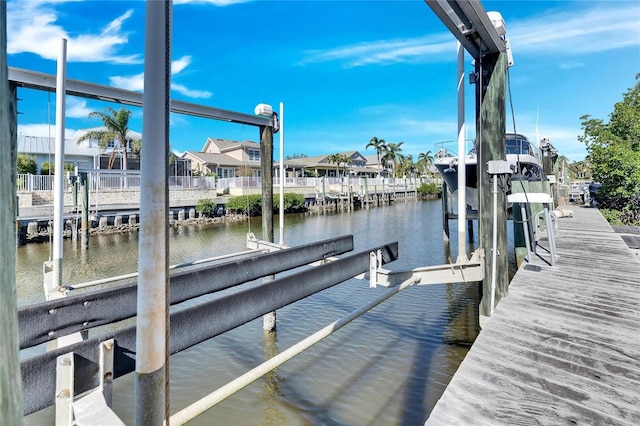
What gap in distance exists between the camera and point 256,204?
1190 inches

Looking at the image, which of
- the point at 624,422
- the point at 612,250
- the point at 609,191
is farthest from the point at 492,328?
the point at 609,191

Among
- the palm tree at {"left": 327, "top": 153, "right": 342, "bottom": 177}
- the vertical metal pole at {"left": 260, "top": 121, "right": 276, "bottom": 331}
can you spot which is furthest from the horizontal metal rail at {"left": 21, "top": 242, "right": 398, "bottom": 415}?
the palm tree at {"left": 327, "top": 153, "right": 342, "bottom": 177}

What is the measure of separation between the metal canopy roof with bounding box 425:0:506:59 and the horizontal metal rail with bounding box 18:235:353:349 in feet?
9.65

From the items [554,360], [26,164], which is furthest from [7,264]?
[26,164]

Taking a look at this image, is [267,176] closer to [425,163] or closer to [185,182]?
[185,182]

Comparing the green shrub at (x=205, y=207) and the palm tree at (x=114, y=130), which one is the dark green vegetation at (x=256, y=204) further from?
the palm tree at (x=114, y=130)

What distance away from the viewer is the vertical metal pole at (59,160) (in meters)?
3.47

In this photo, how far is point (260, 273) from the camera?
13.3 feet

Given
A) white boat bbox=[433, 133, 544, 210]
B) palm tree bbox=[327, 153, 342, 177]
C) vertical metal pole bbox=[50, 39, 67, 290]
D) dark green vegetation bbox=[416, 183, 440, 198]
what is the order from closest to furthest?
1. vertical metal pole bbox=[50, 39, 67, 290]
2. white boat bbox=[433, 133, 544, 210]
3. dark green vegetation bbox=[416, 183, 440, 198]
4. palm tree bbox=[327, 153, 342, 177]

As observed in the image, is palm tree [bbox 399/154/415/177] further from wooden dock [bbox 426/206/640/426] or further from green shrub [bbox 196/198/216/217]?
wooden dock [bbox 426/206/640/426]

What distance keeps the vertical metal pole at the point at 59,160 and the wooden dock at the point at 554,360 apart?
350 cm

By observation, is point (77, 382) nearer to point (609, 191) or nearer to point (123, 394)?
point (123, 394)

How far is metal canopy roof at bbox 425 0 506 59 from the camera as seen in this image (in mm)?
3284

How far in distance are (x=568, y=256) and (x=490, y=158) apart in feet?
10.8
